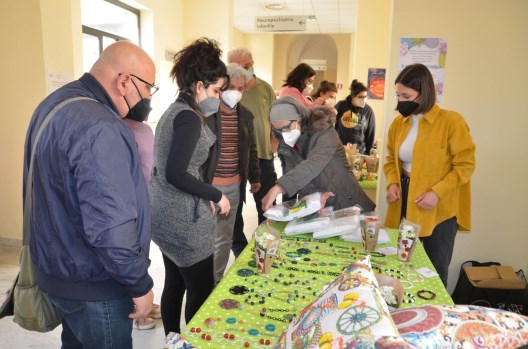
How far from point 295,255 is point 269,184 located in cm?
173

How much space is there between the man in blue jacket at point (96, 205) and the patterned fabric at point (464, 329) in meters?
0.73

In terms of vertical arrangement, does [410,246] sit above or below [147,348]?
above

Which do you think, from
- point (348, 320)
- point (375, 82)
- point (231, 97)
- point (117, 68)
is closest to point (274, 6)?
point (375, 82)

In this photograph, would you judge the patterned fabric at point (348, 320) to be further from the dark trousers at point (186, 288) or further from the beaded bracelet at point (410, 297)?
the dark trousers at point (186, 288)

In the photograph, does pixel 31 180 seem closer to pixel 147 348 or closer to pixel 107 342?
pixel 107 342

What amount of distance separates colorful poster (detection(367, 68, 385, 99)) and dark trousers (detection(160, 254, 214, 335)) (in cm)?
481

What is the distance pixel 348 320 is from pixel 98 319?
80 centimetres

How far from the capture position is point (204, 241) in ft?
5.32

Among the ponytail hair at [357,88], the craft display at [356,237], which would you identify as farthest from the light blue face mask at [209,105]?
the ponytail hair at [357,88]

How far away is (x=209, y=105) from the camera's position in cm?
168

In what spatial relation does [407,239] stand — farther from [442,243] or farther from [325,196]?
[442,243]

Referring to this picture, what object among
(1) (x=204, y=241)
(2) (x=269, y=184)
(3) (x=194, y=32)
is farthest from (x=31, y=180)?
(3) (x=194, y=32)

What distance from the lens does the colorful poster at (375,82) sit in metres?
5.83

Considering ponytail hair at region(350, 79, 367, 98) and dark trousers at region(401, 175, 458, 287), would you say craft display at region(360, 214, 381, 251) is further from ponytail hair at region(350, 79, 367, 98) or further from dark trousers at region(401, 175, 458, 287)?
ponytail hair at region(350, 79, 367, 98)
